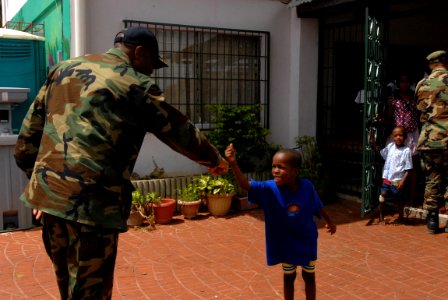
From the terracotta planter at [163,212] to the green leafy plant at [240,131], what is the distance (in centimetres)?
127

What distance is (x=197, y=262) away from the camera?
16.9 feet

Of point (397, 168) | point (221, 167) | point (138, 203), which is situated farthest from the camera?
point (138, 203)

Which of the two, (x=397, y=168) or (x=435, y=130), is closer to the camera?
(x=435, y=130)

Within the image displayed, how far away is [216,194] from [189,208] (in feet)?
1.41

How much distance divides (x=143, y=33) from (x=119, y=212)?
96 centimetres

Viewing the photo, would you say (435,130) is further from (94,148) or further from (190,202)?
(94,148)

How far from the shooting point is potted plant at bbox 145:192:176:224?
6.63 meters

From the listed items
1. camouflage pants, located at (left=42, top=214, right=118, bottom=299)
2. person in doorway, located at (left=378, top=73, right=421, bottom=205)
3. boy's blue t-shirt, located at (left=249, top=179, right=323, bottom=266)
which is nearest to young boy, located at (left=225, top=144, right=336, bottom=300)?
boy's blue t-shirt, located at (left=249, top=179, right=323, bottom=266)

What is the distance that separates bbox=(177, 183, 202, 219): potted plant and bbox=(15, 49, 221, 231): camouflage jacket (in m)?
4.29

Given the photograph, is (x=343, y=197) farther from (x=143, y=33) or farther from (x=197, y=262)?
(x=143, y=33)

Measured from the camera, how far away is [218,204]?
7074 mm

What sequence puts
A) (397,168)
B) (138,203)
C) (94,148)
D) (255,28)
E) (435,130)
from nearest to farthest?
(94,148)
(435,130)
(397,168)
(138,203)
(255,28)

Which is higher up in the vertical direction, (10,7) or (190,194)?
(10,7)

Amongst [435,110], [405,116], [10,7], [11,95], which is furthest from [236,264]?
[10,7]
